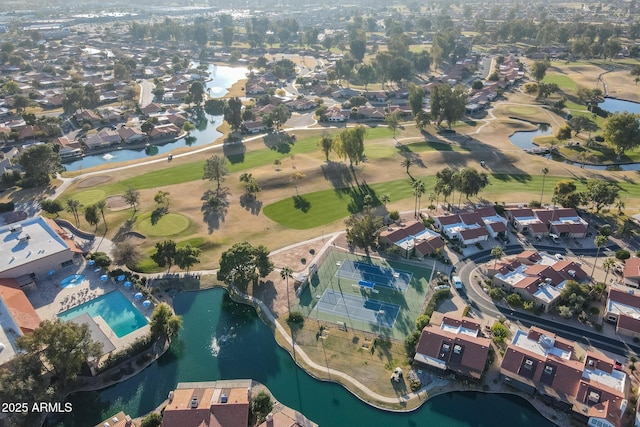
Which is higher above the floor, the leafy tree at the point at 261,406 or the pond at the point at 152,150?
the leafy tree at the point at 261,406

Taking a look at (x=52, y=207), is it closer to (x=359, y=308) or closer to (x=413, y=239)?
(x=359, y=308)

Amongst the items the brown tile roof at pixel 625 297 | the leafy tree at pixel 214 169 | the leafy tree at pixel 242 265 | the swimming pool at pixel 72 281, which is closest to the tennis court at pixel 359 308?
the leafy tree at pixel 242 265

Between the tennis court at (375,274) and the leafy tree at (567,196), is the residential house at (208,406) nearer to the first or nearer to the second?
the tennis court at (375,274)

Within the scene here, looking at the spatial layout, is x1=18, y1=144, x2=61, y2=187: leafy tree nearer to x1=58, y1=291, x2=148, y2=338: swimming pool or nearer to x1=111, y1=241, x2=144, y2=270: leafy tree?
x1=111, y1=241, x2=144, y2=270: leafy tree

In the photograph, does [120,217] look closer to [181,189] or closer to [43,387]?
[181,189]

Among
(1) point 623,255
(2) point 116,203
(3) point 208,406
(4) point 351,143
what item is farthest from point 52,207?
(1) point 623,255
